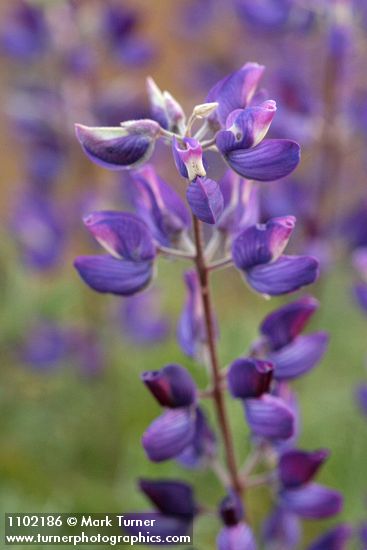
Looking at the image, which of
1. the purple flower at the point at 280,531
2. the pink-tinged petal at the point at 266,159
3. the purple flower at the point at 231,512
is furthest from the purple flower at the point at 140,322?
the pink-tinged petal at the point at 266,159

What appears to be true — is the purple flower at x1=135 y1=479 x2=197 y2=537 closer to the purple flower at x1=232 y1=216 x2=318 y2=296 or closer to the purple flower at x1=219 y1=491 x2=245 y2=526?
the purple flower at x1=219 y1=491 x2=245 y2=526

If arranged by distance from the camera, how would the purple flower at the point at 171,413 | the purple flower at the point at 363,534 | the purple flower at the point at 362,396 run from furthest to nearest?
1. the purple flower at the point at 362,396
2. the purple flower at the point at 363,534
3. the purple flower at the point at 171,413

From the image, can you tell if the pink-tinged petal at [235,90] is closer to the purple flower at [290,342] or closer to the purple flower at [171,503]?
the purple flower at [290,342]

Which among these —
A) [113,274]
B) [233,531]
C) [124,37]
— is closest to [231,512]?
[233,531]

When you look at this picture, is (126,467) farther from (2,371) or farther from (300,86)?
(300,86)

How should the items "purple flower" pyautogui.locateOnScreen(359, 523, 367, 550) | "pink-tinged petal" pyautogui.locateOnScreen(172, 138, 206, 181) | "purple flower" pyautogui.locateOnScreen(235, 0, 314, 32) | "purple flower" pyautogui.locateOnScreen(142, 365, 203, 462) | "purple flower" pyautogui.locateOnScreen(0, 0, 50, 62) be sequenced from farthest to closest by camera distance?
1. "purple flower" pyautogui.locateOnScreen(0, 0, 50, 62)
2. "purple flower" pyautogui.locateOnScreen(235, 0, 314, 32)
3. "purple flower" pyautogui.locateOnScreen(359, 523, 367, 550)
4. "purple flower" pyautogui.locateOnScreen(142, 365, 203, 462)
5. "pink-tinged petal" pyautogui.locateOnScreen(172, 138, 206, 181)

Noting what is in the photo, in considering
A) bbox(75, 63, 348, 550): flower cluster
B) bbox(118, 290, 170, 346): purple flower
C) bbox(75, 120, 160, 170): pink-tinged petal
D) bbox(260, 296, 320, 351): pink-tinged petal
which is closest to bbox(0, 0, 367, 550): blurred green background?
bbox(118, 290, 170, 346): purple flower

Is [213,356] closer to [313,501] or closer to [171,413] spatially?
[171,413]
